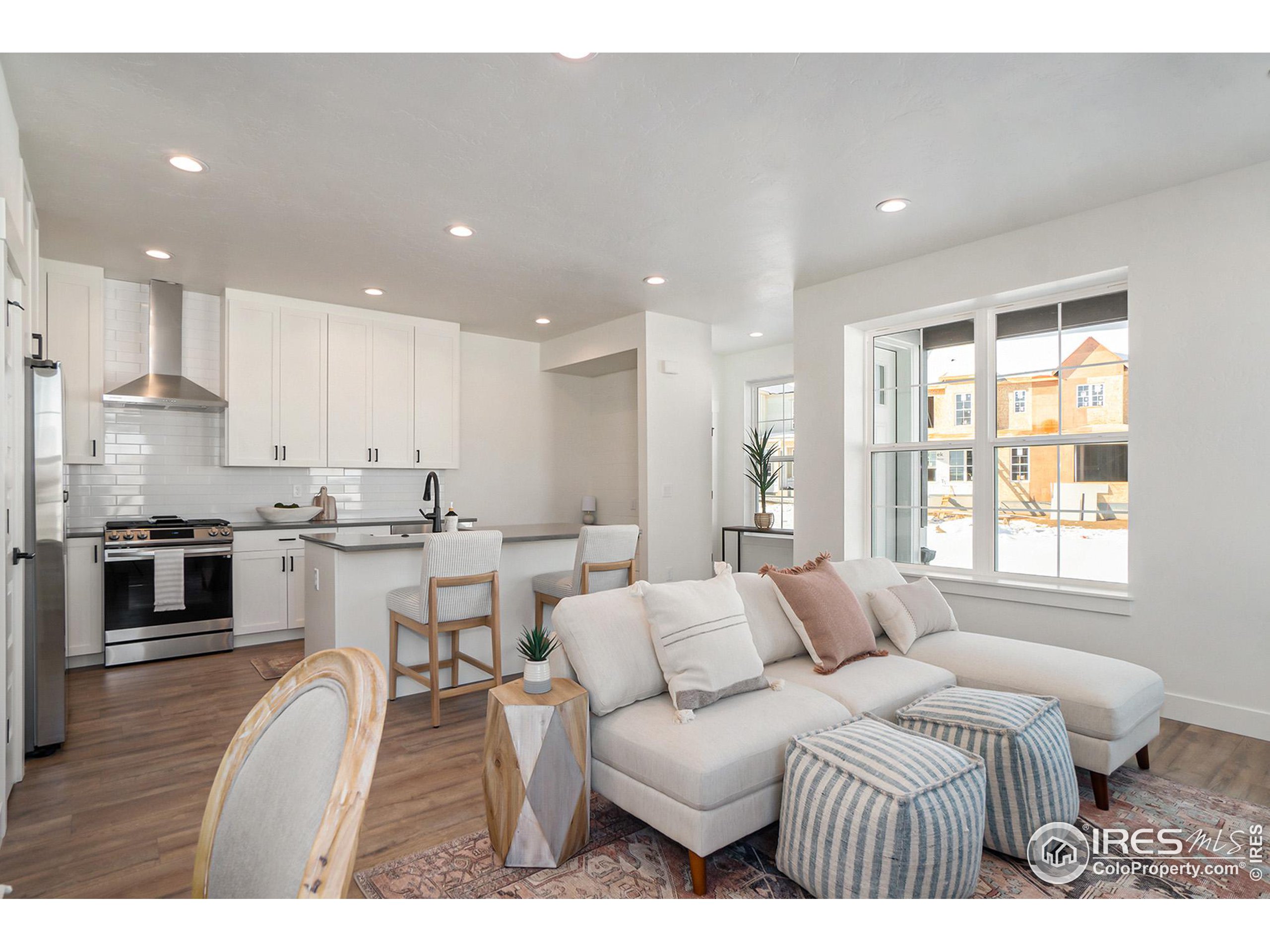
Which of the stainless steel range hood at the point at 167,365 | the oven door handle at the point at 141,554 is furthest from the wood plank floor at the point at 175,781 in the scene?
the stainless steel range hood at the point at 167,365

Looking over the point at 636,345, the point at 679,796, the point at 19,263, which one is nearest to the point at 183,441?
the point at 19,263

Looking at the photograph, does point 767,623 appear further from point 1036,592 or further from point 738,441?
point 738,441

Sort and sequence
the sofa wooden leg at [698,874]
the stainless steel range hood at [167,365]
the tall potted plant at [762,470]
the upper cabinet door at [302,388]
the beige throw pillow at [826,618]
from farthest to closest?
the tall potted plant at [762,470] → the upper cabinet door at [302,388] → the stainless steel range hood at [167,365] → the beige throw pillow at [826,618] → the sofa wooden leg at [698,874]

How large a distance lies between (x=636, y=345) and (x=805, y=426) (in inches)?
65.6

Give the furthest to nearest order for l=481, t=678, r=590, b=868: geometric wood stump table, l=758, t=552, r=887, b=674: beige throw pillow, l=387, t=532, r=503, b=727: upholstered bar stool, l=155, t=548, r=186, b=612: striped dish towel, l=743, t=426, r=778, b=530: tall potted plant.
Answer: l=743, t=426, r=778, b=530: tall potted plant
l=155, t=548, r=186, b=612: striped dish towel
l=387, t=532, r=503, b=727: upholstered bar stool
l=758, t=552, r=887, b=674: beige throw pillow
l=481, t=678, r=590, b=868: geometric wood stump table

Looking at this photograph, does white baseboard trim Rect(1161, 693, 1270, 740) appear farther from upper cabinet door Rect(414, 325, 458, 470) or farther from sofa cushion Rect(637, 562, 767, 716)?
upper cabinet door Rect(414, 325, 458, 470)

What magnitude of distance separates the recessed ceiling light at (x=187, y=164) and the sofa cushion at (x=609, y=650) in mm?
2595

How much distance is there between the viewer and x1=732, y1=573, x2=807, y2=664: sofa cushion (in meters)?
2.73

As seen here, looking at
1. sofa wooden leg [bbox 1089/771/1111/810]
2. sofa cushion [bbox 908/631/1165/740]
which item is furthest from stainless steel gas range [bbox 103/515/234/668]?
sofa wooden leg [bbox 1089/771/1111/810]

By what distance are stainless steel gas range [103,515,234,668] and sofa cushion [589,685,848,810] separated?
12.0ft

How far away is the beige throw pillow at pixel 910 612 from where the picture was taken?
3059 mm

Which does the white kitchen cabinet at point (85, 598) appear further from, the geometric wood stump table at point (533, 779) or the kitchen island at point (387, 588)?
the geometric wood stump table at point (533, 779)

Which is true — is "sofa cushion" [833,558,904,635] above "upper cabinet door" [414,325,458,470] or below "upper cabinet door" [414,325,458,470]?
below
